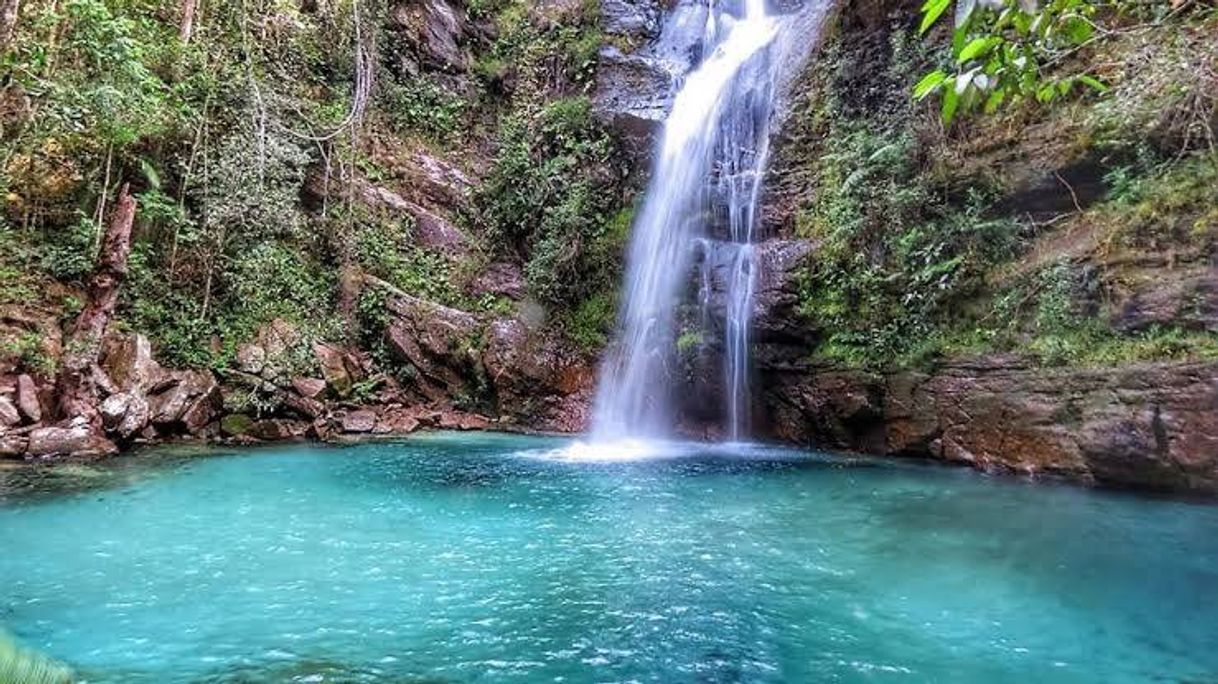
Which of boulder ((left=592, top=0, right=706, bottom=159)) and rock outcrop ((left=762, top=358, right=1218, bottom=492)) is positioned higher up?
boulder ((left=592, top=0, right=706, bottom=159))

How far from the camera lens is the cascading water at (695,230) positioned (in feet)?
41.1

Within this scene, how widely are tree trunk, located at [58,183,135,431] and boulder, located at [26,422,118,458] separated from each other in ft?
0.69

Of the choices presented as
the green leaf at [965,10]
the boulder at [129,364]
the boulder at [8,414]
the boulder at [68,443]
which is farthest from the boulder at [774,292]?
the boulder at [8,414]

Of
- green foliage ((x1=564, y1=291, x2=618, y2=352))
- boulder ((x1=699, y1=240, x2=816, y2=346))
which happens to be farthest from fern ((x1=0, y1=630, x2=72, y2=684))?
green foliage ((x1=564, y1=291, x2=618, y2=352))

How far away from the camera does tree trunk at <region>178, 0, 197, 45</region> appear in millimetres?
12961

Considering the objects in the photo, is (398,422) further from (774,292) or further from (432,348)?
(774,292)

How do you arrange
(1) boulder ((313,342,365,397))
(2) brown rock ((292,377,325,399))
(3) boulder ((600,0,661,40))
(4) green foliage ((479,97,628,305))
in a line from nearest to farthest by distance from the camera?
(2) brown rock ((292,377,325,399)) < (1) boulder ((313,342,365,397)) < (4) green foliage ((479,97,628,305)) < (3) boulder ((600,0,661,40))

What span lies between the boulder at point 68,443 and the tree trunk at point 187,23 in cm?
756

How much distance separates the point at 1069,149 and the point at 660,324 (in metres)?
6.94

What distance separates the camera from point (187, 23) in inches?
512

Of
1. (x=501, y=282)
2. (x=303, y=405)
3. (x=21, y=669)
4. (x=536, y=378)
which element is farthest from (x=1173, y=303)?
(x=303, y=405)

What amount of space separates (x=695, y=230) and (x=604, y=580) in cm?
965

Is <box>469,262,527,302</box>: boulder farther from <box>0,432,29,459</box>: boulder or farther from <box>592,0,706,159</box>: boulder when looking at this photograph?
<box>0,432,29,459</box>: boulder

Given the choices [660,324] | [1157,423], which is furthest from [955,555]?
[660,324]
